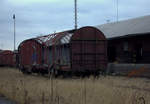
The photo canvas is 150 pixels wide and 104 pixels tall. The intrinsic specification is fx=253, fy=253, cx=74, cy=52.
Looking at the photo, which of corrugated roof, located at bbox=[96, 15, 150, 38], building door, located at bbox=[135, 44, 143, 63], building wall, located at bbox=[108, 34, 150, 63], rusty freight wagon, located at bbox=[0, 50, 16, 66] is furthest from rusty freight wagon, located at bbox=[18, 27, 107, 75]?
rusty freight wagon, located at bbox=[0, 50, 16, 66]

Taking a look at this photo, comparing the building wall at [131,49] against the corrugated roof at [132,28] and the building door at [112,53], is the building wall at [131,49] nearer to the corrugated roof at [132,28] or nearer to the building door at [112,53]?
the building door at [112,53]

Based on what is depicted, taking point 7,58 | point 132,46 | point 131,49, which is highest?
point 132,46

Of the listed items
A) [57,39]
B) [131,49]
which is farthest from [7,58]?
[57,39]

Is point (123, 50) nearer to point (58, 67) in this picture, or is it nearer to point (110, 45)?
point (110, 45)

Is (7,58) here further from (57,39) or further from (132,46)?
(57,39)

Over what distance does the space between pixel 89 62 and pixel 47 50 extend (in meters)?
3.91

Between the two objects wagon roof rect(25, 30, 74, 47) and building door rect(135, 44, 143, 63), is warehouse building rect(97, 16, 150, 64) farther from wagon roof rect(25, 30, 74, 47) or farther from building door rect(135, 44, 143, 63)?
wagon roof rect(25, 30, 74, 47)

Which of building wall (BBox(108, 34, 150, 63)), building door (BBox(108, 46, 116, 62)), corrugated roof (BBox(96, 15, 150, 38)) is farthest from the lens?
building door (BBox(108, 46, 116, 62))

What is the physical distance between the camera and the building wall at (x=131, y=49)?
2433 cm

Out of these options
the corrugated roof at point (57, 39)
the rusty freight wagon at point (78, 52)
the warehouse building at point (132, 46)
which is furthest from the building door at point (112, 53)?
the rusty freight wagon at point (78, 52)

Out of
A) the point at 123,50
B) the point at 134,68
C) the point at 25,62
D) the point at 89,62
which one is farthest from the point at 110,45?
the point at 89,62

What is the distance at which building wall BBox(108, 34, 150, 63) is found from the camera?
24328 mm

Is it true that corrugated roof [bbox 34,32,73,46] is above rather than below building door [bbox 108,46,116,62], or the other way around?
above

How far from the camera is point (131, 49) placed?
26109 millimetres
